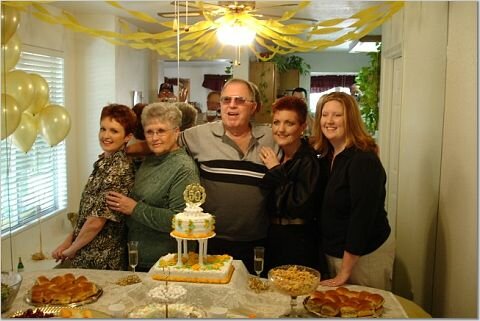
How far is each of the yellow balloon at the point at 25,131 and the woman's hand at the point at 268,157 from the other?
0.76 metres

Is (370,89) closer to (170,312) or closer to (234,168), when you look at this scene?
(234,168)

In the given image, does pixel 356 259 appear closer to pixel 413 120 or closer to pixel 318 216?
pixel 318 216

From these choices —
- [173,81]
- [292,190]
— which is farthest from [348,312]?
[173,81]

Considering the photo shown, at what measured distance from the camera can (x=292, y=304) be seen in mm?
1433

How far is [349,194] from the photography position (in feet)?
5.23

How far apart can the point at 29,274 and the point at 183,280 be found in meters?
0.56

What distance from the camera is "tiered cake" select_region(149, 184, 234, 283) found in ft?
4.75

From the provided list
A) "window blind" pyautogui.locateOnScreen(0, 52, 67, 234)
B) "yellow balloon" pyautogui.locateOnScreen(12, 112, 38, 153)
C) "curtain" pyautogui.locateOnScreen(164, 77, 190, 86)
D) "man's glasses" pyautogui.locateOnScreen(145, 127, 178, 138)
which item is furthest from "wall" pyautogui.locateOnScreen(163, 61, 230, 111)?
"yellow balloon" pyautogui.locateOnScreen(12, 112, 38, 153)

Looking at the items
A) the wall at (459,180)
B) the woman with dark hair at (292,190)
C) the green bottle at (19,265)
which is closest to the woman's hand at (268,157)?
the woman with dark hair at (292,190)

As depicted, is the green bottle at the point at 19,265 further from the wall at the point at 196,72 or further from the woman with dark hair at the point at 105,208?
A: the wall at the point at 196,72

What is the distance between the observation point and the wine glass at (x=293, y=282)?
1.38 metres

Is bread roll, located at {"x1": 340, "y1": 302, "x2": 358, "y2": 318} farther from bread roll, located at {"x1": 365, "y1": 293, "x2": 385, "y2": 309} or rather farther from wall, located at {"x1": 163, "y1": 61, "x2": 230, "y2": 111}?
wall, located at {"x1": 163, "y1": 61, "x2": 230, "y2": 111}

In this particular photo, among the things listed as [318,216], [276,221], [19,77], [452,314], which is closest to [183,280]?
[276,221]

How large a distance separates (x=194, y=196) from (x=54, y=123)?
51cm
